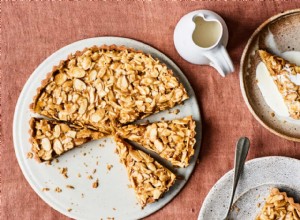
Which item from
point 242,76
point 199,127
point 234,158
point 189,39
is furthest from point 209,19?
point 234,158

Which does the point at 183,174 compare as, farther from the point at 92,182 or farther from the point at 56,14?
the point at 56,14

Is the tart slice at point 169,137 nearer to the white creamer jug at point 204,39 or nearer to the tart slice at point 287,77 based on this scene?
the white creamer jug at point 204,39

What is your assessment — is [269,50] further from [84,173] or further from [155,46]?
[84,173]

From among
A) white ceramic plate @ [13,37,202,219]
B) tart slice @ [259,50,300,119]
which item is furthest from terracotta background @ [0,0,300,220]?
tart slice @ [259,50,300,119]

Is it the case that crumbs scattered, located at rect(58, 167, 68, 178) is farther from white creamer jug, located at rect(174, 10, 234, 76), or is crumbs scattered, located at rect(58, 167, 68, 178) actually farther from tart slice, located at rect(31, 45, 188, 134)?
white creamer jug, located at rect(174, 10, 234, 76)

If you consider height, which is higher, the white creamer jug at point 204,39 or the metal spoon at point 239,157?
the white creamer jug at point 204,39

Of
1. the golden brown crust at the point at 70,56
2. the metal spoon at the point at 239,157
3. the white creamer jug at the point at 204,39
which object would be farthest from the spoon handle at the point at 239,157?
the golden brown crust at the point at 70,56
